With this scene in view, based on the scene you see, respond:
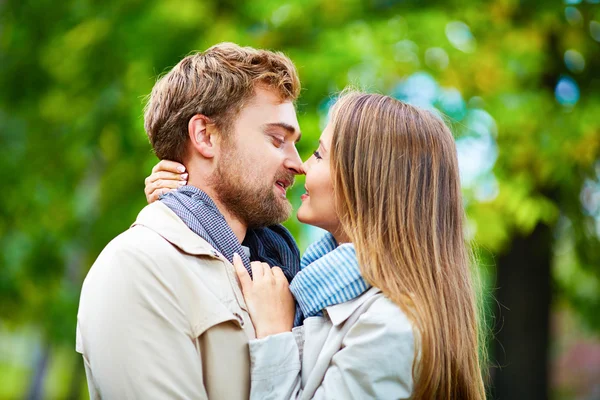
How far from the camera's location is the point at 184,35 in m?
6.82

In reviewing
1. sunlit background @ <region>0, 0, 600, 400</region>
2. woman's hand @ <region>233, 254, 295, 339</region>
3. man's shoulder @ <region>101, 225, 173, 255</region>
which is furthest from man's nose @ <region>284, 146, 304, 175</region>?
sunlit background @ <region>0, 0, 600, 400</region>

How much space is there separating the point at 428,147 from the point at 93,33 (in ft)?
17.7

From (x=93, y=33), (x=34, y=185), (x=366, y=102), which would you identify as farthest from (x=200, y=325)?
(x=34, y=185)

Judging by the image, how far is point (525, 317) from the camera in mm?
8836

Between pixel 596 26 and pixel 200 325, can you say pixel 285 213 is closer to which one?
pixel 200 325

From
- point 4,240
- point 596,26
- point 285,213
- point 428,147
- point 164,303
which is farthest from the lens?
point 4,240

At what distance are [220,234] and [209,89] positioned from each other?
0.62 m

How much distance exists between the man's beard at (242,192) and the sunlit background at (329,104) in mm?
1521

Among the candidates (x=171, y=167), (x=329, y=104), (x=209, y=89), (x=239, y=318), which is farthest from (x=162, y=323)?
(x=329, y=104)

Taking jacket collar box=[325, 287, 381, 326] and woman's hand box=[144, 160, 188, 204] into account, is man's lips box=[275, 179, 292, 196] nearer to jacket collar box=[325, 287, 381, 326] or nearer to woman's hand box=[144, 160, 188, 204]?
woman's hand box=[144, 160, 188, 204]

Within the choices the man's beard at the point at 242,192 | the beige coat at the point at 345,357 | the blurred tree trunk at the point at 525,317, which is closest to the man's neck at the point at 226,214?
the man's beard at the point at 242,192

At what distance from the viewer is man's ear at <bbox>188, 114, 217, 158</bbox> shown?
339 cm

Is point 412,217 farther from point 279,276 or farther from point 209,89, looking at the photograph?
point 209,89

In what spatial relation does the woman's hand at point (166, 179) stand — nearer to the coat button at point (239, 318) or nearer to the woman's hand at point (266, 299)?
the woman's hand at point (266, 299)
